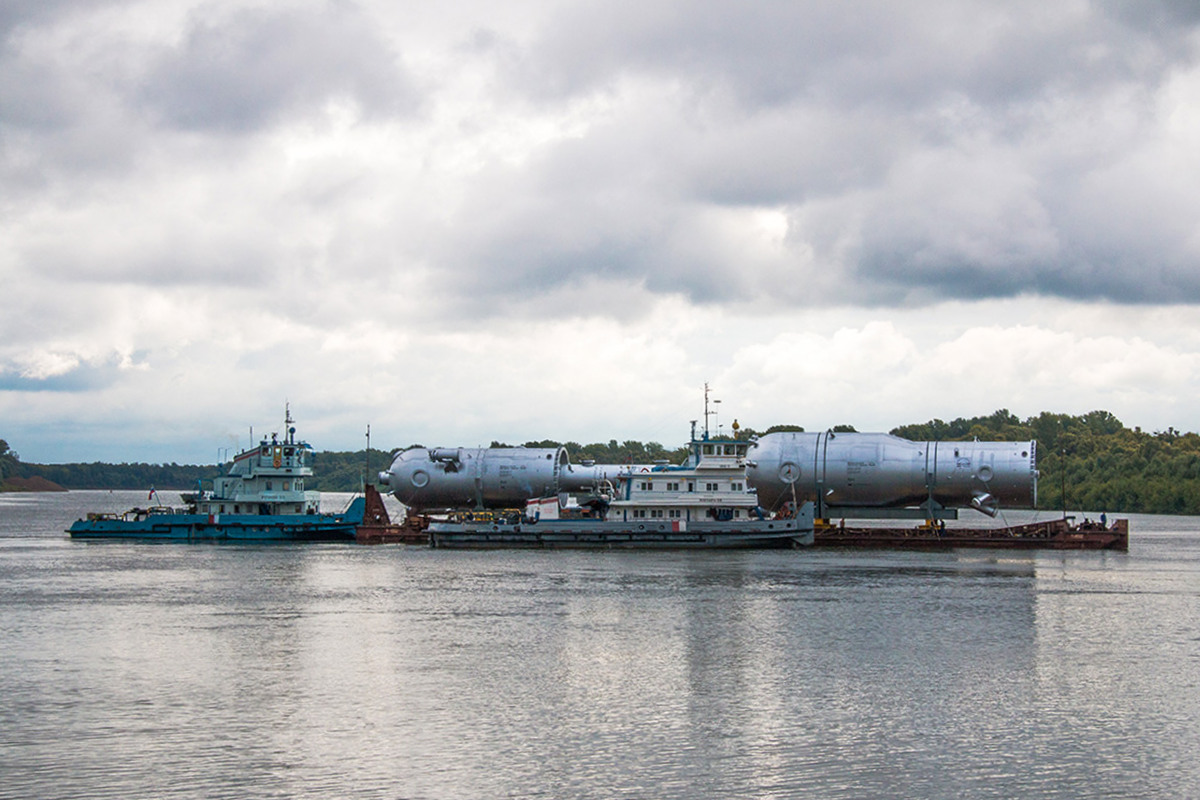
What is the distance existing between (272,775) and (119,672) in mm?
11779

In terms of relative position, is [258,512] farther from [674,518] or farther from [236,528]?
[674,518]

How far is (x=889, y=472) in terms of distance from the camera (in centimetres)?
7381

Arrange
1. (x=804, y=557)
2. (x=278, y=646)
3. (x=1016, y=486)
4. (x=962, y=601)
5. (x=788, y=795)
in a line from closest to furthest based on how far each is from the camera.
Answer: (x=788, y=795) → (x=278, y=646) → (x=962, y=601) → (x=804, y=557) → (x=1016, y=486)

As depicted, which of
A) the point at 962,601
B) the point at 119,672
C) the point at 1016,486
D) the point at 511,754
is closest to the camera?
the point at 511,754

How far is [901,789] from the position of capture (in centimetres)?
2150

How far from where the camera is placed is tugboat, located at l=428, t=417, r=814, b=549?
69312 mm

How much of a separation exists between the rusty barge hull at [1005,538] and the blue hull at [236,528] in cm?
3266

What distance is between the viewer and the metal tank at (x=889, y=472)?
72.8m

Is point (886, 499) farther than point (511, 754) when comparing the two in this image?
Yes

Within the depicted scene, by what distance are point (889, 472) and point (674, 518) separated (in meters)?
14.0

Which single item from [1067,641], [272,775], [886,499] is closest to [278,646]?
[272,775]

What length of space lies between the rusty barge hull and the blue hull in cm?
3266

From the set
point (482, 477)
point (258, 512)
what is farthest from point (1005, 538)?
point (258, 512)

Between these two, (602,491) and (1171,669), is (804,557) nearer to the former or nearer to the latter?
(602,491)
